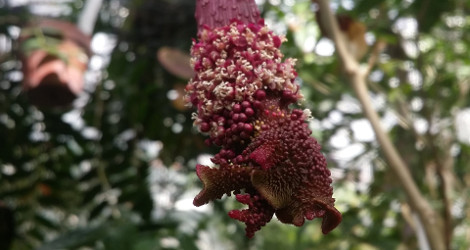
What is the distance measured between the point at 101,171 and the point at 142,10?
354 mm

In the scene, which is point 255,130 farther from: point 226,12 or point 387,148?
point 387,148

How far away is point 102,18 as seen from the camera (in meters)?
1.34

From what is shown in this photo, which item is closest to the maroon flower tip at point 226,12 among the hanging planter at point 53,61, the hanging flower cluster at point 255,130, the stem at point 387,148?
the hanging flower cluster at point 255,130

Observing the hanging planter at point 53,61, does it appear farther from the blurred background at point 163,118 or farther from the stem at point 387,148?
the stem at point 387,148

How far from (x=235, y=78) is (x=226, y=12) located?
7 cm

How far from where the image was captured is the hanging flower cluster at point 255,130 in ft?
1.11

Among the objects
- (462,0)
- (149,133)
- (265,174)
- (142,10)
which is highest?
(142,10)

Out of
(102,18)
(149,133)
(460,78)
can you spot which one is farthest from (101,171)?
(460,78)

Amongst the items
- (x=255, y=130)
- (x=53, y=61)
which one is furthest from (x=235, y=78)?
(x=53, y=61)

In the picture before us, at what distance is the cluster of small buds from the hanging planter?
627 millimetres

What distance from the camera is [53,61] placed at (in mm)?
1023

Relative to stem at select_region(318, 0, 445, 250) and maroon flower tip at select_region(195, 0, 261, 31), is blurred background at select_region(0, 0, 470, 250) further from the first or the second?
maroon flower tip at select_region(195, 0, 261, 31)

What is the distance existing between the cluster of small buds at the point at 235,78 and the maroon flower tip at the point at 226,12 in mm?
11

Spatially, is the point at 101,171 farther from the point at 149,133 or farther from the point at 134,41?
the point at 134,41
